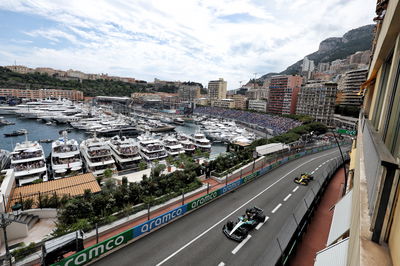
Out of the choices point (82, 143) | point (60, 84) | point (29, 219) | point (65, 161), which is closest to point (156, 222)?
point (29, 219)

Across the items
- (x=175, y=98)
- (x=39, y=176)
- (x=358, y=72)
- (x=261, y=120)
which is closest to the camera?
(x=39, y=176)

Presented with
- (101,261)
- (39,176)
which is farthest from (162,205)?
(39,176)

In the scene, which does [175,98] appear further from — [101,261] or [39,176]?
[101,261]

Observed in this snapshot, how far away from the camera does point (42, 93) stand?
364 feet

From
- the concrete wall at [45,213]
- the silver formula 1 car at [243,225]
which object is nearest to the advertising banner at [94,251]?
the silver formula 1 car at [243,225]

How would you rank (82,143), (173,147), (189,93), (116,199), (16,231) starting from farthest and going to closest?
(189,93) → (173,147) → (82,143) → (116,199) → (16,231)

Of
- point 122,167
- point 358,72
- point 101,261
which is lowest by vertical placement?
point 122,167

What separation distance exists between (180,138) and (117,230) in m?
32.4

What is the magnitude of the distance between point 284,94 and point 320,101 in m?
20.9

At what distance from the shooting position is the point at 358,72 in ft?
230

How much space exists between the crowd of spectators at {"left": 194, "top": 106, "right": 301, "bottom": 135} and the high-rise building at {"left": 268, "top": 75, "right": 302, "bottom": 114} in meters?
15.8

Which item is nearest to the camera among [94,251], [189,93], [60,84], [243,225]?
[94,251]

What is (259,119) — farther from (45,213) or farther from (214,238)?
(45,213)

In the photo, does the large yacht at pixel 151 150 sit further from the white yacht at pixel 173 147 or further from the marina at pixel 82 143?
the white yacht at pixel 173 147
